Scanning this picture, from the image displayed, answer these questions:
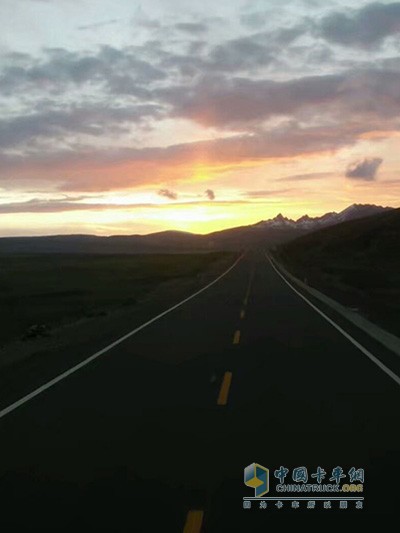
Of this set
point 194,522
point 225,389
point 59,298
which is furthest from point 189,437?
point 59,298

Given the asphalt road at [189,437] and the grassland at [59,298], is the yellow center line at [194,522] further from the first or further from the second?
the grassland at [59,298]

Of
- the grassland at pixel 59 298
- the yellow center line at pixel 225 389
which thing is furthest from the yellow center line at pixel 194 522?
the grassland at pixel 59 298

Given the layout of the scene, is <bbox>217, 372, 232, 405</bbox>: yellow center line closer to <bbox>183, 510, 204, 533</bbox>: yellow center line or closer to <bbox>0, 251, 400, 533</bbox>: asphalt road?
<bbox>0, 251, 400, 533</bbox>: asphalt road

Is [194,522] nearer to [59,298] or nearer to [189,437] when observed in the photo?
[189,437]

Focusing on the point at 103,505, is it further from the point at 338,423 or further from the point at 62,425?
the point at 338,423

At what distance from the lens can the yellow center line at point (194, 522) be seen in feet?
19.2

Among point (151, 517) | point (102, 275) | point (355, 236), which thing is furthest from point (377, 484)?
point (355, 236)

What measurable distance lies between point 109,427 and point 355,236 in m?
123

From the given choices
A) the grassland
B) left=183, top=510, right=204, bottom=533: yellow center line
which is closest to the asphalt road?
left=183, top=510, right=204, bottom=533: yellow center line

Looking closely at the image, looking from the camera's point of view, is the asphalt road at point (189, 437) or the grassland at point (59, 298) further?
the grassland at point (59, 298)

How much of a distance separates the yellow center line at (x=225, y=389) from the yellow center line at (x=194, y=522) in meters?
4.54

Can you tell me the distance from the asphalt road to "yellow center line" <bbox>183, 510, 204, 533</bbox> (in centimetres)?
2

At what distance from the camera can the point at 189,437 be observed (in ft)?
28.6

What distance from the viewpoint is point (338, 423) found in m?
9.36
